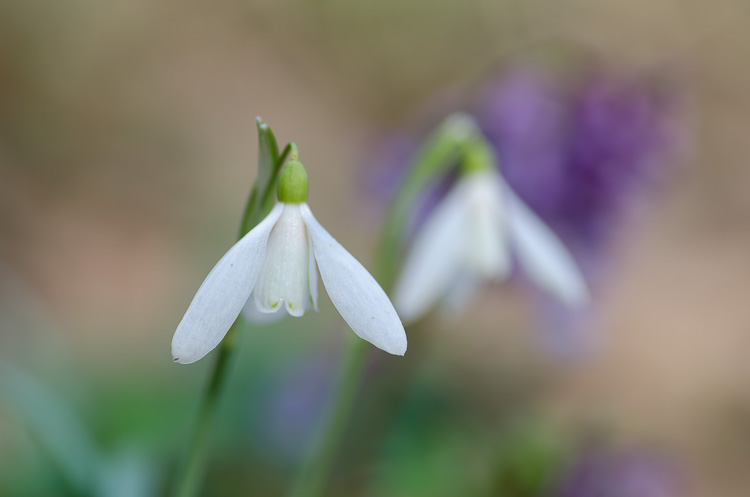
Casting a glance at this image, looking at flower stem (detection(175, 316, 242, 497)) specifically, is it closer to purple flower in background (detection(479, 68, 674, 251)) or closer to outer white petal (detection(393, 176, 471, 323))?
outer white petal (detection(393, 176, 471, 323))

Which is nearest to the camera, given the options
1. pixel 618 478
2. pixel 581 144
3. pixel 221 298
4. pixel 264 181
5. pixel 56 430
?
pixel 221 298

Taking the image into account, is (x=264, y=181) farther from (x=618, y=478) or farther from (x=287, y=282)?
(x=618, y=478)

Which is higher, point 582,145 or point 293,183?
point 582,145

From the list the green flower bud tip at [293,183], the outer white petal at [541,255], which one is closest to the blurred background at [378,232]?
the outer white petal at [541,255]

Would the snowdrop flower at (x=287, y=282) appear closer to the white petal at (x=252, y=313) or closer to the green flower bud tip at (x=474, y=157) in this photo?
the white petal at (x=252, y=313)

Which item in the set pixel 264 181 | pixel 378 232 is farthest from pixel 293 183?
pixel 378 232

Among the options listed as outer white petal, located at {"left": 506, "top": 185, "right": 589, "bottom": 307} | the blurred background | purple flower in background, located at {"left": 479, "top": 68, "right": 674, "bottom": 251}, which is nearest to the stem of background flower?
outer white petal, located at {"left": 506, "top": 185, "right": 589, "bottom": 307}
